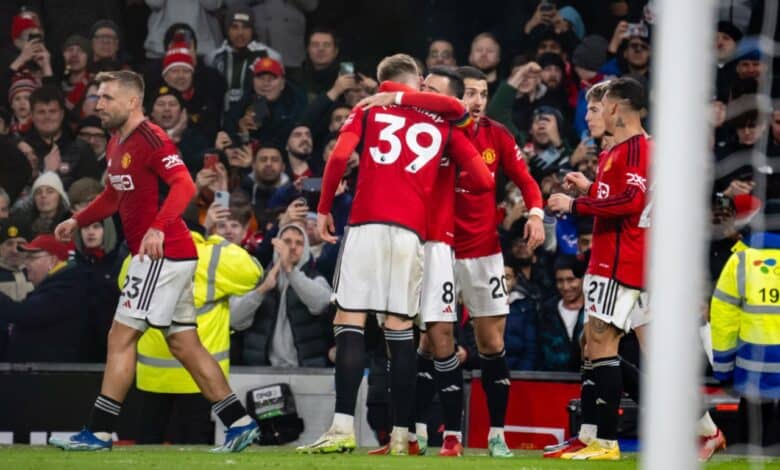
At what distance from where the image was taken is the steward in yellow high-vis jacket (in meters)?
9.70

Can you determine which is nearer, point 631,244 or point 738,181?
point 631,244

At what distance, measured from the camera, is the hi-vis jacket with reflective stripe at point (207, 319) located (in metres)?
9.70

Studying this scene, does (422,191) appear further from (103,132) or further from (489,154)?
(103,132)

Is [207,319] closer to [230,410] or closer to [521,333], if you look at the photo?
[230,410]

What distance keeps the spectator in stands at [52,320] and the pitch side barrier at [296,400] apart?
2.51 ft

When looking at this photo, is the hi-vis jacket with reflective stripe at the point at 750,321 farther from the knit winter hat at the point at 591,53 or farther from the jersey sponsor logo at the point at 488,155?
the knit winter hat at the point at 591,53

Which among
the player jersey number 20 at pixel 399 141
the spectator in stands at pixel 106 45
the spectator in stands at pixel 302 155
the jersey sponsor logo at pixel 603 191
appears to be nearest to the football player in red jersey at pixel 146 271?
the player jersey number 20 at pixel 399 141

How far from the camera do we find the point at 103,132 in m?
12.8

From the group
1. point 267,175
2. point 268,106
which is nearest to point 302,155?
point 267,175

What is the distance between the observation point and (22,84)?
1325 centimetres

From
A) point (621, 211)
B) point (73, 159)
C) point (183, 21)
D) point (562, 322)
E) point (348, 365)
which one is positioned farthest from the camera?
point (183, 21)

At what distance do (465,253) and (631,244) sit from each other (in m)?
1.01

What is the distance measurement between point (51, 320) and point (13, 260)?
1058 mm

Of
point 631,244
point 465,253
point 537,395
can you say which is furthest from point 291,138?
point 631,244
